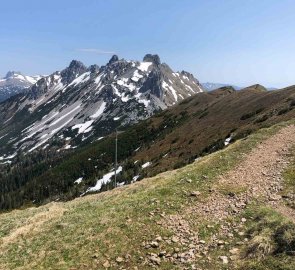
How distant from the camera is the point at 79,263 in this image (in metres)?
23.0

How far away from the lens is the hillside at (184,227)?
21719 millimetres

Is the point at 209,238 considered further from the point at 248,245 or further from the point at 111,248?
the point at 111,248

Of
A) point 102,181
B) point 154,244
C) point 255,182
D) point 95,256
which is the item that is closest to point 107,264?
point 95,256

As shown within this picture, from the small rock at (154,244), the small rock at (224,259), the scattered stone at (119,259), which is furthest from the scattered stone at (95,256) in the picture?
the small rock at (224,259)

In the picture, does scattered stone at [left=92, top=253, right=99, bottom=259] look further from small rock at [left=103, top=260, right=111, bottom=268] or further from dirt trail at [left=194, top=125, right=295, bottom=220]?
dirt trail at [left=194, top=125, right=295, bottom=220]

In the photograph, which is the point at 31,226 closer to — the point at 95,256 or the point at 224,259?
the point at 95,256

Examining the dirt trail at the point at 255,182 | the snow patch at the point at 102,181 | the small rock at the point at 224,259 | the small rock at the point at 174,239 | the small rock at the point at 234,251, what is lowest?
the small rock at the point at 224,259

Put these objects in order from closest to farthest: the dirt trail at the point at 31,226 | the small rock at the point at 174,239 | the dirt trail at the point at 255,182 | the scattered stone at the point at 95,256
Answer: the scattered stone at the point at 95,256
the small rock at the point at 174,239
the dirt trail at the point at 255,182
the dirt trail at the point at 31,226

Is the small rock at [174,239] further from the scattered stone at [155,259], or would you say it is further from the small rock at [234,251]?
the small rock at [234,251]

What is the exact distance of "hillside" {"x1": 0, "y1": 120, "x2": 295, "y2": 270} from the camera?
71.3 ft

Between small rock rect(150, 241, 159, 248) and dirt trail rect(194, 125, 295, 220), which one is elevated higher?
dirt trail rect(194, 125, 295, 220)

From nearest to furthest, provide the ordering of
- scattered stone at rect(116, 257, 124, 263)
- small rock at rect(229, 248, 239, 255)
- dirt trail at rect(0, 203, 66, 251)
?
small rock at rect(229, 248, 239, 255)
scattered stone at rect(116, 257, 124, 263)
dirt trail at rect(0, 203, 66, 251)

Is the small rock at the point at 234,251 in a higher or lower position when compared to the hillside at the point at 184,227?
lower

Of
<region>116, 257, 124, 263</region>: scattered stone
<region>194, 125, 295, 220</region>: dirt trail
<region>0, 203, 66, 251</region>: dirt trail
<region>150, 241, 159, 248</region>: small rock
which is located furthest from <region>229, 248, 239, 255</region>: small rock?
<region>0, 203, 66, 251</region>: dirt trail
